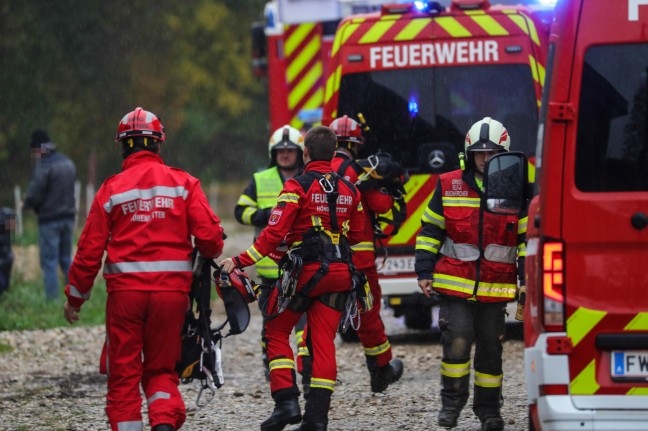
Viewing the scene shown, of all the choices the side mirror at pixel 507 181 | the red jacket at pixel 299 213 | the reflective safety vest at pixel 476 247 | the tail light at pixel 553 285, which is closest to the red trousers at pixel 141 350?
the red jacket at pixel 299 213

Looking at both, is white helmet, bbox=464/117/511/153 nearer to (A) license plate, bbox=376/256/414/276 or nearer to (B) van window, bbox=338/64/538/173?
(B) van window, bbox=338/64/538/173

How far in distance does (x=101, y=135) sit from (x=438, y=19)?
2621 cm

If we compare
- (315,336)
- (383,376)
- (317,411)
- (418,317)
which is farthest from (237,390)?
(418,317)

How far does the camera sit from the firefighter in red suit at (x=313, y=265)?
25.2 ft

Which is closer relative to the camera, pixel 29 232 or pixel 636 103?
pixel 636 103

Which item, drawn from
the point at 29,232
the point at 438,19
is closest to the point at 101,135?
the point at 29,232

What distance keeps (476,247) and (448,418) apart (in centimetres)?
96

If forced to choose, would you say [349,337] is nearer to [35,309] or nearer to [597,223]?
[35,309]

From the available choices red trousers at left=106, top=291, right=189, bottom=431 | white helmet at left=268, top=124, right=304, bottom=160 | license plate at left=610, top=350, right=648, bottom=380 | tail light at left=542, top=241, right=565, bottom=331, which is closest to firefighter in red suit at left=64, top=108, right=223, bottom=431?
red trousers at left=106, top=291, right=189, bottom=431

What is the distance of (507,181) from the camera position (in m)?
6.31

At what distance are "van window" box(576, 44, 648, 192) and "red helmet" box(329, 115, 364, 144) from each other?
13.2 ft

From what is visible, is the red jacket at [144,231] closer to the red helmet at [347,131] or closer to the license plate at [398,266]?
the red helmet at [347,131]

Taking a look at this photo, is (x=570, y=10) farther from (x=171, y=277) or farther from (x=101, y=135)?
(x=101, y=135)

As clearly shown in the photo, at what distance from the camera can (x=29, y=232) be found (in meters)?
24.6
